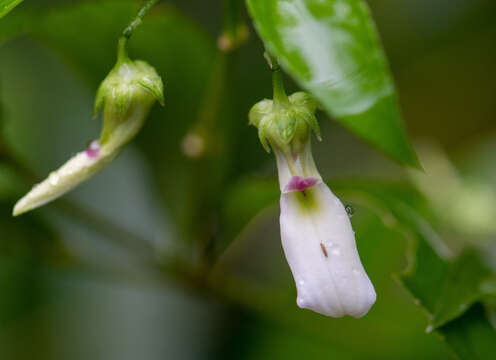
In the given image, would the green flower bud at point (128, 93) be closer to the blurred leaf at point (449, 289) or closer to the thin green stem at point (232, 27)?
the thin green stem at point (232, 27)

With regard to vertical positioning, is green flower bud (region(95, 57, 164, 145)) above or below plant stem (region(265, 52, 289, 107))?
above

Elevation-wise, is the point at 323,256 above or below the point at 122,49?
below

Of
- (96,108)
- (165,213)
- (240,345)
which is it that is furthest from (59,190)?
(240,345)

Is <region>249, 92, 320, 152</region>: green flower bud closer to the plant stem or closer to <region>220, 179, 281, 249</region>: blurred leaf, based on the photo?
the plant stem

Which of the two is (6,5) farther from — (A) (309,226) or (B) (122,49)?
(A) (309,226)

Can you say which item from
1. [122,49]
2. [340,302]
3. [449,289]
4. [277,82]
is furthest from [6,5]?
[449,289]

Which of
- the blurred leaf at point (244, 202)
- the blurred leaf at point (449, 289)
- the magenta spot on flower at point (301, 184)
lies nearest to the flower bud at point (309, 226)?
the magenta spot on flower at point (301, 184)

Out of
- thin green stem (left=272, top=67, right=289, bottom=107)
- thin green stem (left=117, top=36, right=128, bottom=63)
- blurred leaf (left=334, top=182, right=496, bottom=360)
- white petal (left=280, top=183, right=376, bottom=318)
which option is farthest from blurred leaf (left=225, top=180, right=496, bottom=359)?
thin green stem (left=117, top=36, right=128, bottom=63)

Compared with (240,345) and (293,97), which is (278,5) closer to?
(293,97)
